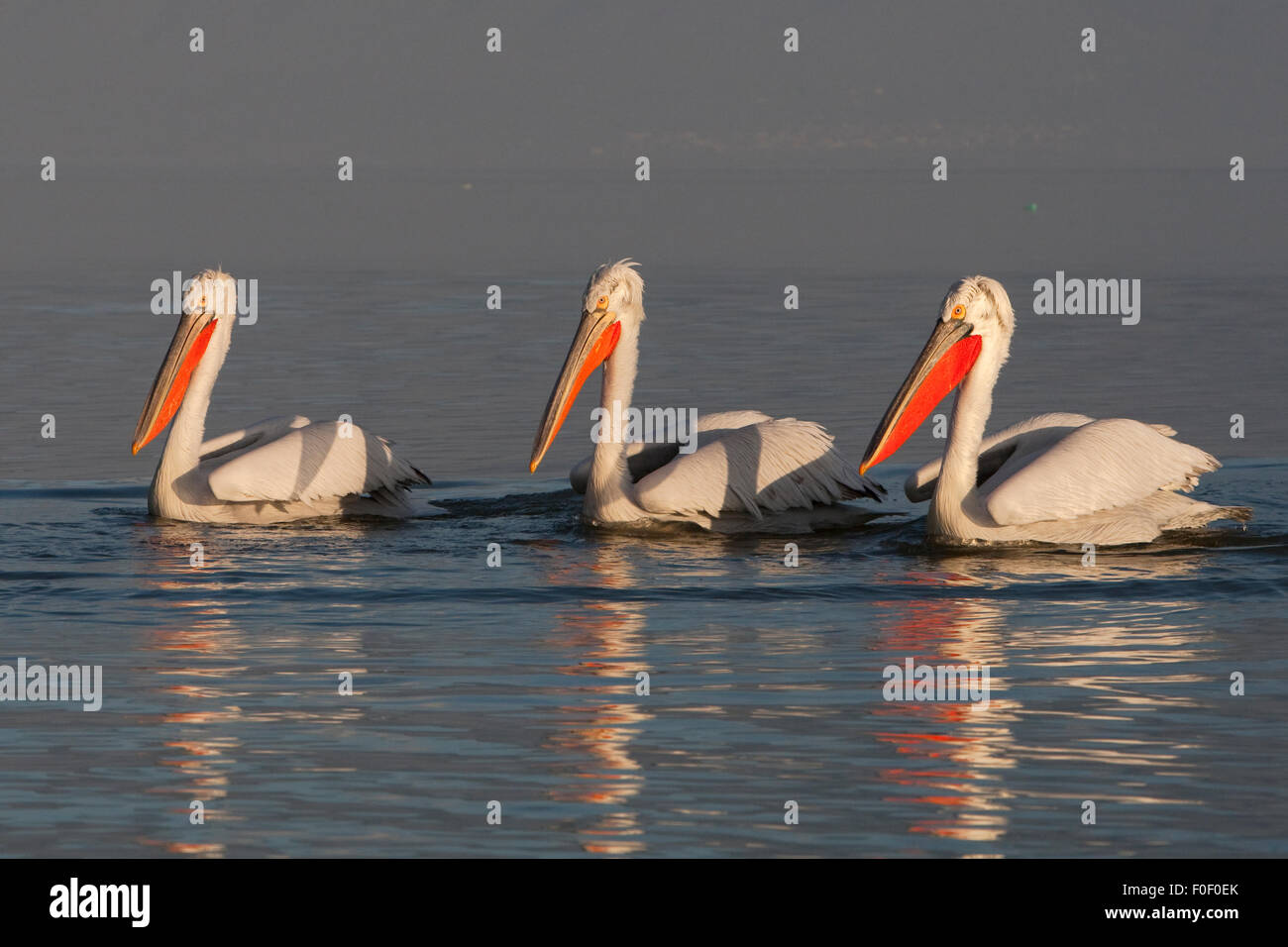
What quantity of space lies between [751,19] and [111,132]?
75230mm

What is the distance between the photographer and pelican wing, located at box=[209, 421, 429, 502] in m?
10.5

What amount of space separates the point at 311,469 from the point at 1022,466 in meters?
3.28

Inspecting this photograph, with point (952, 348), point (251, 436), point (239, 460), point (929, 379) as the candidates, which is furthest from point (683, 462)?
point (251, 436)

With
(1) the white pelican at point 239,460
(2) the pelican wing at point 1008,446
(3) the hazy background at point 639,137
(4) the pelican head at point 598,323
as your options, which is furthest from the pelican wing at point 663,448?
(3) the hazy background at point 639,137

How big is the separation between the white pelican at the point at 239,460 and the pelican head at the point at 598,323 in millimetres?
807

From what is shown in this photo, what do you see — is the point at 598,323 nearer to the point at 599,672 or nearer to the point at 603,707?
the point at 599,672

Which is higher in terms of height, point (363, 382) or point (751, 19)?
point (751, 19)

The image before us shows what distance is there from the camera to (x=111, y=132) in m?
140

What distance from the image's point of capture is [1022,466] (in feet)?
32.1

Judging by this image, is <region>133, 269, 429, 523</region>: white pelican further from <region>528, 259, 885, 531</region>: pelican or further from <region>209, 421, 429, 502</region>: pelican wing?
<region>528, 259, 885, 531</region>: pelican
